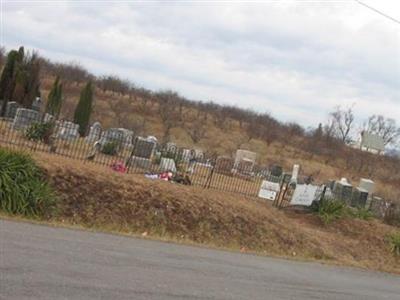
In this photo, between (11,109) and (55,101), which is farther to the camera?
(55,101)

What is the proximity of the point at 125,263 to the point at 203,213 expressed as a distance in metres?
7.64

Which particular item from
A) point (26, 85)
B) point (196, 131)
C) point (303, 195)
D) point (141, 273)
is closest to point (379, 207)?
point (303, 195)

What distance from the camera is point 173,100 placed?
280ft

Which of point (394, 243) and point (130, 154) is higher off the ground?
point (130, 154)

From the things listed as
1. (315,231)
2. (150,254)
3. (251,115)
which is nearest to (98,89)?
(251,115)

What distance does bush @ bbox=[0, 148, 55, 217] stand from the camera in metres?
12.9

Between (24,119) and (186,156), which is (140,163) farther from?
(24,119)

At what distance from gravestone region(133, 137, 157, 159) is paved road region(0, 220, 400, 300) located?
421 inches

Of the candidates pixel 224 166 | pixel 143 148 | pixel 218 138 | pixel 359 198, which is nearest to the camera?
pixel 143 148

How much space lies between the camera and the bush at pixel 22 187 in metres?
12.9

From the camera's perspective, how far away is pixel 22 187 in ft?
43.8

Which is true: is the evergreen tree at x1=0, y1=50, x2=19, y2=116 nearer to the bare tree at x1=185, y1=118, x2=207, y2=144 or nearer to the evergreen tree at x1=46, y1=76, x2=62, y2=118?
the evergreen tree at x1=46, y1=76, x2=62, y2=118

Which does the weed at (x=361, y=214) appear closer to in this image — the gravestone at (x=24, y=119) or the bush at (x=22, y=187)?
the bush at (x=22, y=187)

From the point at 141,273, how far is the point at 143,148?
50.5 feet
